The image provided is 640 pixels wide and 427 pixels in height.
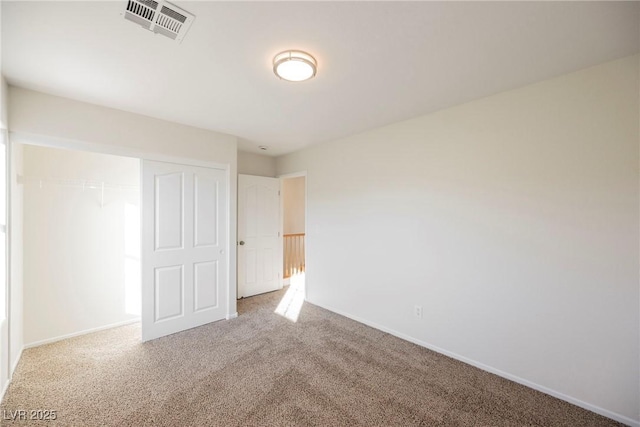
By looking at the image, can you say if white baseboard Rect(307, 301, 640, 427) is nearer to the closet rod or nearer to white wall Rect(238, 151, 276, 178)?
white wall Rect(238, 151, 276, 178)

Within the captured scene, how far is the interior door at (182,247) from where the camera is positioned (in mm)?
2842

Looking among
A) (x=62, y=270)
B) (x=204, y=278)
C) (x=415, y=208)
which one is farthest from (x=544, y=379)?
(x=62, y=270)

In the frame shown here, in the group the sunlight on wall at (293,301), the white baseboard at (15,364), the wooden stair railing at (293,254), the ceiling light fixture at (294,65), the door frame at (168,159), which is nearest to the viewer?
the ceiling light fixture at (294,65)

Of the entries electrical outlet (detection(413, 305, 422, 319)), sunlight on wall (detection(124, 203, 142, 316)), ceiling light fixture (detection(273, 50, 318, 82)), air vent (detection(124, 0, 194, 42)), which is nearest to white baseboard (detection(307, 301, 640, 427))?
electrical outlet (detection(413, 305, 422, 319))

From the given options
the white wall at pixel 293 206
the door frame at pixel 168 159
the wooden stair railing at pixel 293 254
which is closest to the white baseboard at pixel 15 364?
the door frame at pixel 168 159

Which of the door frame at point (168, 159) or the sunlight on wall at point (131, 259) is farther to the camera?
the sunlight on wall at point (131, 259)

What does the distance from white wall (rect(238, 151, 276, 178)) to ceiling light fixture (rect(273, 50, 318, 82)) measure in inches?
106

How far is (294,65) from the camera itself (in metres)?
1.77

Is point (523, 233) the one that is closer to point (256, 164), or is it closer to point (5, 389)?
point (256, 164)

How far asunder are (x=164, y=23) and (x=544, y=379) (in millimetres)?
3622

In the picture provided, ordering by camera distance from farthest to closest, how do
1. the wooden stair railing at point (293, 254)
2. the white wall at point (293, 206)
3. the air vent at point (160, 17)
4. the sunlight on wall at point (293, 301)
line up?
the white wall at point (293, 206)
the wooden stair railing at point (293, 254)
the sunlight on wall at point (293, 301)
the air vent at point (160, 17)

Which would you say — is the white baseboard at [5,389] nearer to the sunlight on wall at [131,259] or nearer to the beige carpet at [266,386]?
the beige carpet at [266,386]

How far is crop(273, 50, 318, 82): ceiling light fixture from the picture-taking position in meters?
1.72

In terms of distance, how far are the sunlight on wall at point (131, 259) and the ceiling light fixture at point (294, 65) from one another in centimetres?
271
